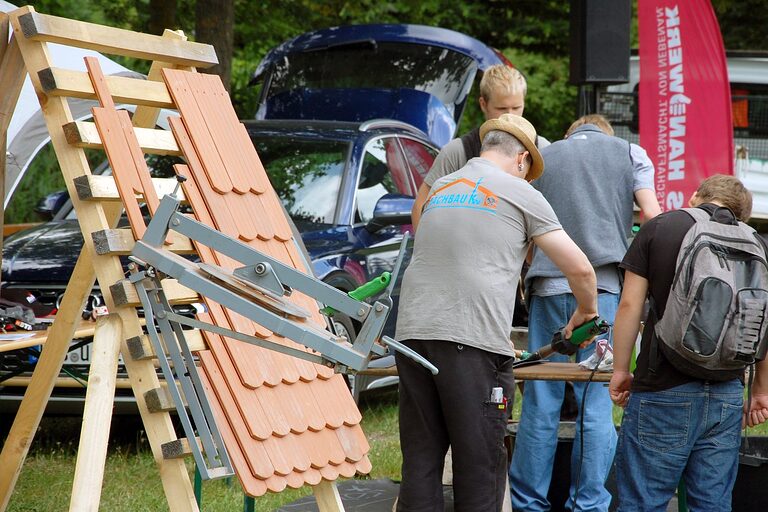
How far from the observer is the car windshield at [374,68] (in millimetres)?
10078

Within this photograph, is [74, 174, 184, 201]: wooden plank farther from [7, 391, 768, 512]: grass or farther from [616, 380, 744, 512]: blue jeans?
[7, 391, 768, 512]: grass

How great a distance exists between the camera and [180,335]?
3.42 metres

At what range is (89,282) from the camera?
405cm

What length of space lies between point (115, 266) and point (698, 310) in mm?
2023

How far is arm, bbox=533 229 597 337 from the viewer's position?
13.1 feet

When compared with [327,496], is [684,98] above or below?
below

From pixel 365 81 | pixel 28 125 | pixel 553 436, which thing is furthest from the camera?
pixel 365 81

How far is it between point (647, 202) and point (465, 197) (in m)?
1.61

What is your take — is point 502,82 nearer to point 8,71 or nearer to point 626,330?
point 626,330

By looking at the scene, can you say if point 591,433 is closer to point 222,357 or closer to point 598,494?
point 598,494

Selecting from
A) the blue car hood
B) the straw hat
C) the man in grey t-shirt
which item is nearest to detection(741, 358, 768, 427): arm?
the man in grey t-shirt

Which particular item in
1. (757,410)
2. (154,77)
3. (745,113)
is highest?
(154,77)

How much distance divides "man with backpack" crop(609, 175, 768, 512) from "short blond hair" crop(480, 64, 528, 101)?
126 cm

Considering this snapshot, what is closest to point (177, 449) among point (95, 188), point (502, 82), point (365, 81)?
point (95, 188)
